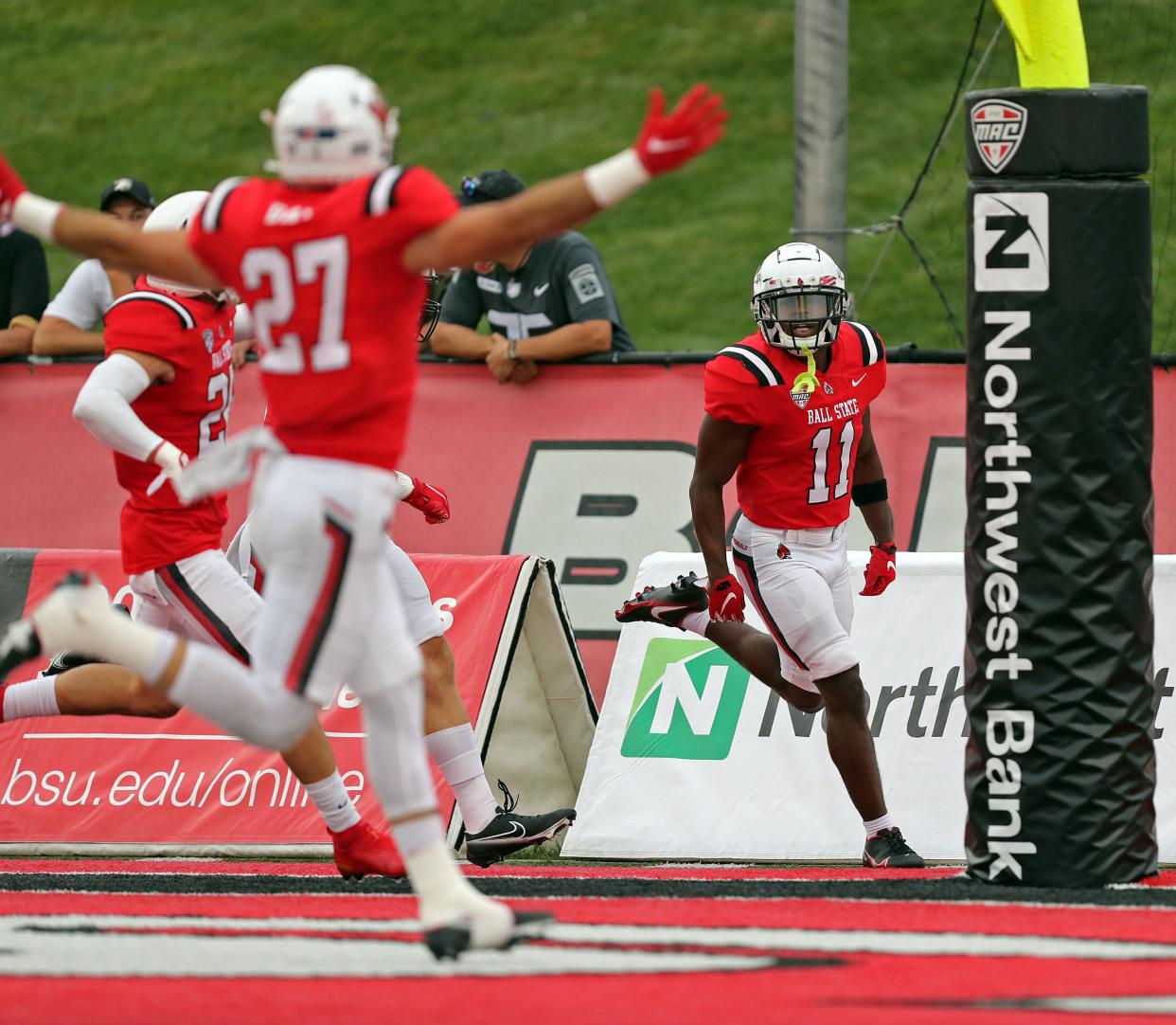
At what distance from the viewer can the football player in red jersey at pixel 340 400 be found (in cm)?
434

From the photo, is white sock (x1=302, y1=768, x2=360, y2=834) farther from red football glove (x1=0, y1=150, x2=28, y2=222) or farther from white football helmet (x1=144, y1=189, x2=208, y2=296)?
red football glove (x1=0, y1=150, x2=28, y2=222)

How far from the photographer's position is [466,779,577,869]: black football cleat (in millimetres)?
6664

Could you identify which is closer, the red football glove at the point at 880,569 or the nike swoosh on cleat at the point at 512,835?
the nike swoosh on cleat at the point at 512,835

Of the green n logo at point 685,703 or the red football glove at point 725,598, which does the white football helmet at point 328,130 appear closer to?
the red football glove at point 725,598

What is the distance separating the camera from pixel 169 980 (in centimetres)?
392

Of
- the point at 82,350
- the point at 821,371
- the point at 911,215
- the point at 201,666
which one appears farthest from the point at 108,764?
the point at 911,215

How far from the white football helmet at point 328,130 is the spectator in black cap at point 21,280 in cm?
550

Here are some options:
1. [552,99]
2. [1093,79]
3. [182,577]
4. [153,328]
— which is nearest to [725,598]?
[182,577]

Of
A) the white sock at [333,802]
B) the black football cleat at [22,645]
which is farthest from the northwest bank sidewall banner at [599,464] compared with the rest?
the black football cleat at [22,645]

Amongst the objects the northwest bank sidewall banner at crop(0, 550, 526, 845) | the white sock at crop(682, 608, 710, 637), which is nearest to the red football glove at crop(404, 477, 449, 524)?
the northwest bank sidewall banner at crop(0, 550, 526, 845)

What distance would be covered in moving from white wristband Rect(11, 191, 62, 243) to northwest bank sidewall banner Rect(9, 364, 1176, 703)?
3.95 metres

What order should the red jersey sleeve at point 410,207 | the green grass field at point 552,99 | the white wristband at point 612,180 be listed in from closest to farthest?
the white wristband at point 612,180
the red jersey sleeve at point 410,207
the green grass field at point 552,99

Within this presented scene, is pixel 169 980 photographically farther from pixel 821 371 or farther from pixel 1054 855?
pixel 821 371

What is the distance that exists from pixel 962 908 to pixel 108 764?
385cm
